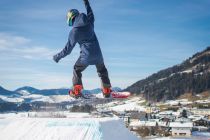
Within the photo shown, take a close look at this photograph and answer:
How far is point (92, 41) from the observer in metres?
16.4

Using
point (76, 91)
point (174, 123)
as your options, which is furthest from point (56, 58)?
point (174, 123)

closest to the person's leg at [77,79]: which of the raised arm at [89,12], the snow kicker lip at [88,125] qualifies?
the snow kicker lip at [88,125]

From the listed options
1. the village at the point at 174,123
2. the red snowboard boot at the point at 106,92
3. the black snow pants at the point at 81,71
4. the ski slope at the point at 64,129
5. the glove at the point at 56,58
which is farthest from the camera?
the village at the point at 174,123

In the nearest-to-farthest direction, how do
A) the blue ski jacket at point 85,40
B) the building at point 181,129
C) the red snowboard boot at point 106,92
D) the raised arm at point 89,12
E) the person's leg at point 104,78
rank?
the blue ski jacket at point 85,40
the raised arm at point 89,12
the person's leg at point 104,78
the red snowboard boot at point 106,92
the building at point 181,129

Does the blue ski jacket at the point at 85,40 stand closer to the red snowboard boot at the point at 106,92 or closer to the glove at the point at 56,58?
the glove at the point at 56,58

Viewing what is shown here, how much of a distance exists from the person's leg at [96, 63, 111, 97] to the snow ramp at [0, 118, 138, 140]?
147cm

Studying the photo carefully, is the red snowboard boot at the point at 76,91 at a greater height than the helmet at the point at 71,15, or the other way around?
the helmet at the point at 71,15

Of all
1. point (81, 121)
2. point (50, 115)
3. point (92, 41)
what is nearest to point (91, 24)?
point (92, 41)

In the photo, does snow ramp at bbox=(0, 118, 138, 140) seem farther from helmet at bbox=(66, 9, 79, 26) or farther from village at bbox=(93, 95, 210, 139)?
helmet at bbox=(66, 9, 79, 26)

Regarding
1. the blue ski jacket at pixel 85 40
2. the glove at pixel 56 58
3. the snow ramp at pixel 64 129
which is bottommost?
the snow ramp at pixel 64 129

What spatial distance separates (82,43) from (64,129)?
3.99 m

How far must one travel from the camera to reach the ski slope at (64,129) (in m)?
16.9

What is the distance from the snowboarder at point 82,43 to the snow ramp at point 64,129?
1.73 metres

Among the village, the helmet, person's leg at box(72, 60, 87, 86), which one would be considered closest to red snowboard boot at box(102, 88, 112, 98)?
person's leg at box(72, 60, 87, 86)
